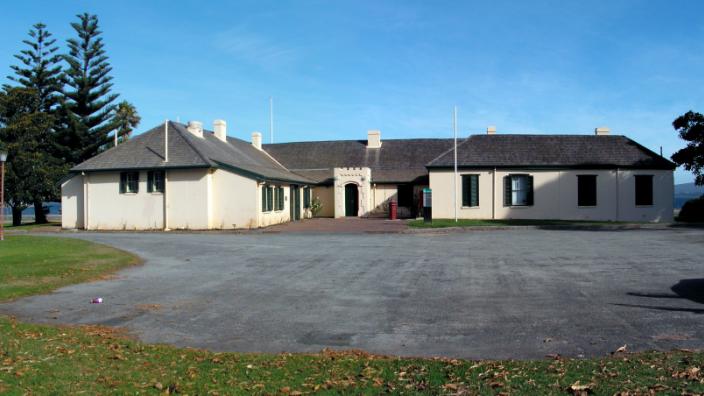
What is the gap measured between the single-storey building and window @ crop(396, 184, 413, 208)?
80.8 inches

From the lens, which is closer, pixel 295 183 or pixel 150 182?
pixel 150 182

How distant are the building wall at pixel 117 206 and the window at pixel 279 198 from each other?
6204 millimetres

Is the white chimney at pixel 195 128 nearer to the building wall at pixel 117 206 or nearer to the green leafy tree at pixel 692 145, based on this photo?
the building wall at pixel 117 206

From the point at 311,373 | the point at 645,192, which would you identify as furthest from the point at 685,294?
the point at 645,192

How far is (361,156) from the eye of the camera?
44250 mm

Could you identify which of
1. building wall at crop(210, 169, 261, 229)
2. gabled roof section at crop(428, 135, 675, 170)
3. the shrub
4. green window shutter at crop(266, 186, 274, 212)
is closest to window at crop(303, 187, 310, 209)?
green window shutter at crop(266, 186, 274, 212)

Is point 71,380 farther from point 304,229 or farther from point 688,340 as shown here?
point 304,229

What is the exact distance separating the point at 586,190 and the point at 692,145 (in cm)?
650

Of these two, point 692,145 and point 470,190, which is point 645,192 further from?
point 470,190

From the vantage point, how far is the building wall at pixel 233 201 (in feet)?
95.3

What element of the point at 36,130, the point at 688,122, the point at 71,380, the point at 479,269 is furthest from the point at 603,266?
the point at 36,130

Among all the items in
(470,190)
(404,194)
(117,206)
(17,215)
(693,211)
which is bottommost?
(17,215)

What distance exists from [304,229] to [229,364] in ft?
72.5

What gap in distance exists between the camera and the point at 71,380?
5.53 meters
